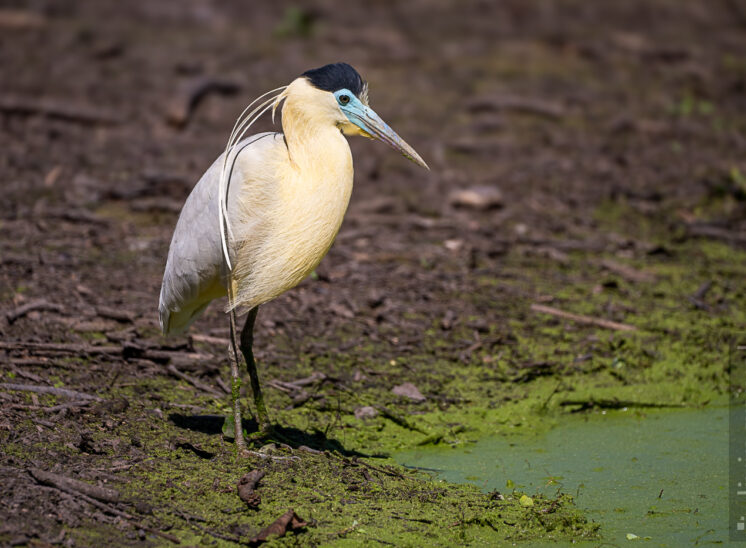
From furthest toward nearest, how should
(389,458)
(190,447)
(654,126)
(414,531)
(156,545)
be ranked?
(654,126), (389,458), (190,447), (414,531), (156,545)

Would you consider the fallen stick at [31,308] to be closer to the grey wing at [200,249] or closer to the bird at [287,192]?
the grey wing at [200,249]

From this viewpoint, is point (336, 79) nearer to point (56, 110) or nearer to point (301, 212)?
point (301, 212)

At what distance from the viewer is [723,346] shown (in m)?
6.75

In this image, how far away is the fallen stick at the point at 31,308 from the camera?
606 cm

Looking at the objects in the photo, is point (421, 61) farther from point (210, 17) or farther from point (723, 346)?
point (723, 346)

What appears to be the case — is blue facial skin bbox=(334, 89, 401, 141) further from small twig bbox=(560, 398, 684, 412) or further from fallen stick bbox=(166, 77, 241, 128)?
fallen stick bbox=(166, 77, 241, 128)

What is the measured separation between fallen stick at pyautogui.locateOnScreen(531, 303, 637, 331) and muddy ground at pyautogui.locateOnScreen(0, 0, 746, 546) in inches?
1.0

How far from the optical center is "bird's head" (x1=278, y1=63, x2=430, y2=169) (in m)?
4.69

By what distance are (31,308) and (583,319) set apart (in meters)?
4.12

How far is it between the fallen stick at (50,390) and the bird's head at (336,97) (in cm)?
212

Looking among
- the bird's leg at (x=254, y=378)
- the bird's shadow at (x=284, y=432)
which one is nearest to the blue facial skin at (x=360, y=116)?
the bird's leg at (x=254, y=378)

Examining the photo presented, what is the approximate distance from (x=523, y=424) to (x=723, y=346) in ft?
6.14

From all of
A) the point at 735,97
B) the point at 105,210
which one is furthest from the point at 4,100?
the point at 735,97

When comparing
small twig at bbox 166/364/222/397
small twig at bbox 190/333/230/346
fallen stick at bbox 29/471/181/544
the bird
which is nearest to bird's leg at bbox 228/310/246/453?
the bird
